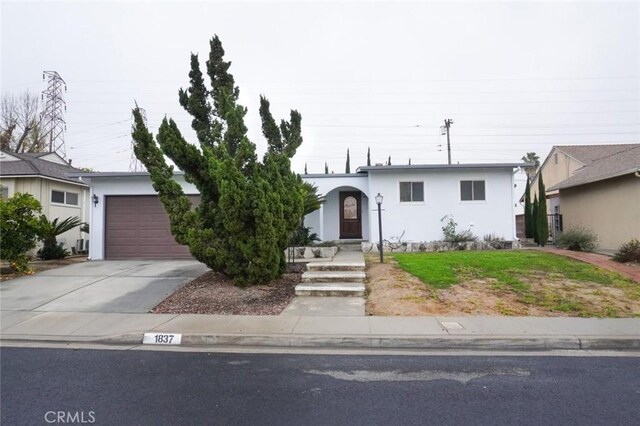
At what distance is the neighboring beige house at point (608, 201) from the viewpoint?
42.0ft

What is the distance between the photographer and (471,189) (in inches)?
555

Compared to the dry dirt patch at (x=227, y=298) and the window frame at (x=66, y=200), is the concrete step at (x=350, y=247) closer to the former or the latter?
the dry dirt patch at (x=227, y=298)

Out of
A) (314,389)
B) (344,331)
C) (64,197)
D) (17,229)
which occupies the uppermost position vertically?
(64,197)

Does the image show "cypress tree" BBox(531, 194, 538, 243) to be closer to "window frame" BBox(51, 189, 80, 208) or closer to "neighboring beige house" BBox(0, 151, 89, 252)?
"neighboring beige house" BBox(0, 151, 89, 252)

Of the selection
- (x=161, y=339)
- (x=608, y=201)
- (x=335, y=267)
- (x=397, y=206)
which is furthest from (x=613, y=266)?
(x=161, y=339)

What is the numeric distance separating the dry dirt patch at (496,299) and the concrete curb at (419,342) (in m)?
1.29

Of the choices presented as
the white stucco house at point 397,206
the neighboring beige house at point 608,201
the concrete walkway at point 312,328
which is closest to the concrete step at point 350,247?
the white stucco house at point 397,206

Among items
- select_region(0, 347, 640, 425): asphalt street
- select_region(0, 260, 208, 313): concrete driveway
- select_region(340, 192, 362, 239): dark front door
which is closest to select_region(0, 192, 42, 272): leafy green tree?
select_region(0, 260, 208, 313): concrete driveway

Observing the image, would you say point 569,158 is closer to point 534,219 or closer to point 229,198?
point 534,219

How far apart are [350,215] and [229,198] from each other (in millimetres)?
8999

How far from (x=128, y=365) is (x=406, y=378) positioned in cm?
338

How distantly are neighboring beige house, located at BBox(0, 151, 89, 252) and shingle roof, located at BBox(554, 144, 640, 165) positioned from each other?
87.5 feet

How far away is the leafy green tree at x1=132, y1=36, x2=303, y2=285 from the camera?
8.13 metres

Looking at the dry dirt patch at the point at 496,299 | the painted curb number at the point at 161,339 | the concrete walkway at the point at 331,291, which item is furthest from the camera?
the concrete walkway at the point at 331,291
